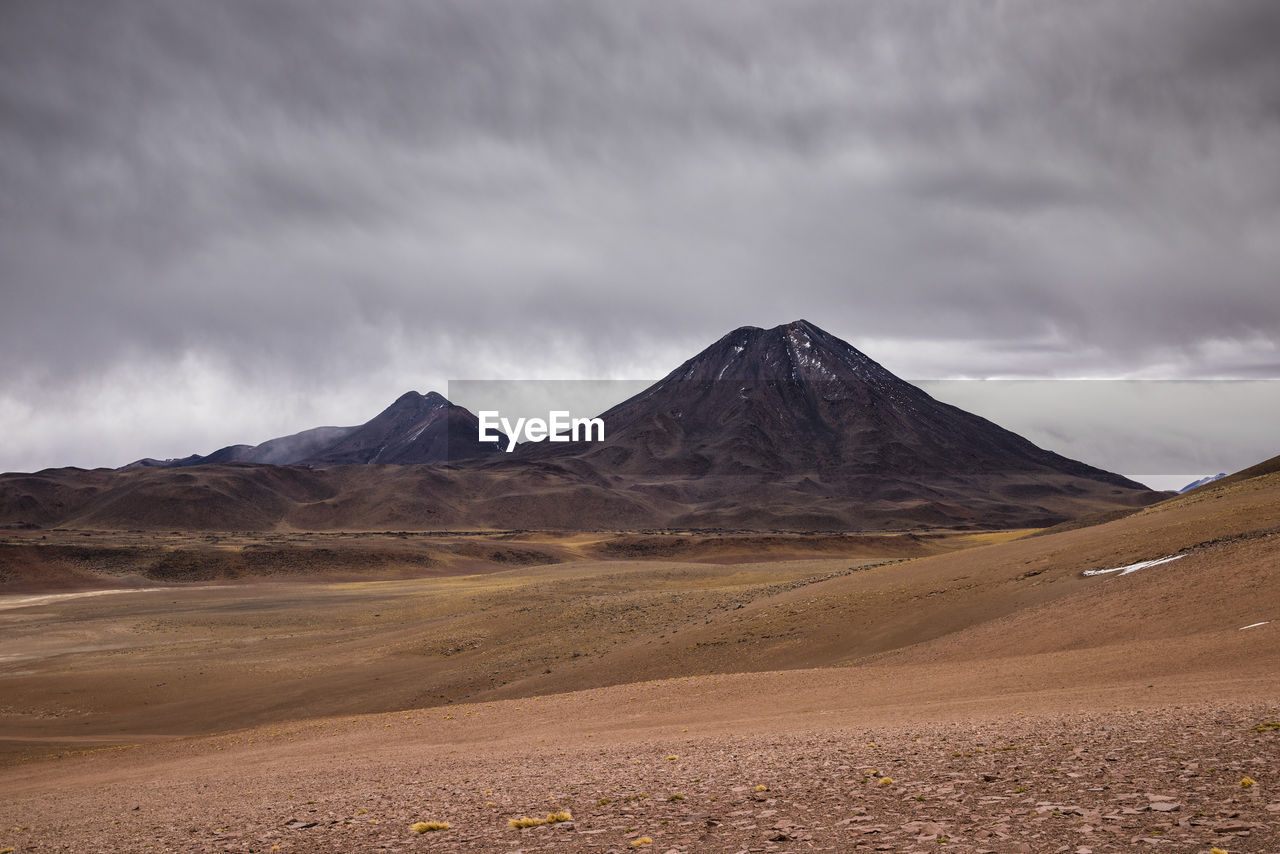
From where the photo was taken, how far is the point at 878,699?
639 inches

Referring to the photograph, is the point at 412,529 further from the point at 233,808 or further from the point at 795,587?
the point at 233,808

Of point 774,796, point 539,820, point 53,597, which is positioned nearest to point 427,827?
point 539,820

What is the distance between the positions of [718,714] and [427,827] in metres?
9.16

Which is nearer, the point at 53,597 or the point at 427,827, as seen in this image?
the point at 427,827

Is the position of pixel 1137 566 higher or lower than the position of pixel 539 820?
higher

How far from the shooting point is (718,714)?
16.7 metres

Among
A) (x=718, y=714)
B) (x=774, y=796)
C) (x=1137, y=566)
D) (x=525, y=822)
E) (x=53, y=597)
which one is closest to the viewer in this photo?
(x=525, y=822)

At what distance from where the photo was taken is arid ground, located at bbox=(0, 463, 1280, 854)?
7.70m

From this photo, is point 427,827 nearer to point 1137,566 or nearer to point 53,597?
point 1137,566

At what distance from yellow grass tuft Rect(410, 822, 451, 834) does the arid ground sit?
112 millimetres

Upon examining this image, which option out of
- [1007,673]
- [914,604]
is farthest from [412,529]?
[1007,673]

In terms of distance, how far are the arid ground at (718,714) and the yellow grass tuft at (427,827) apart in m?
0.11

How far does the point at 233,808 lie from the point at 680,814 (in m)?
6.23

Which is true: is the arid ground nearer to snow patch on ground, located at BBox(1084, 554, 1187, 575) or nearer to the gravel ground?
the gravel ground
